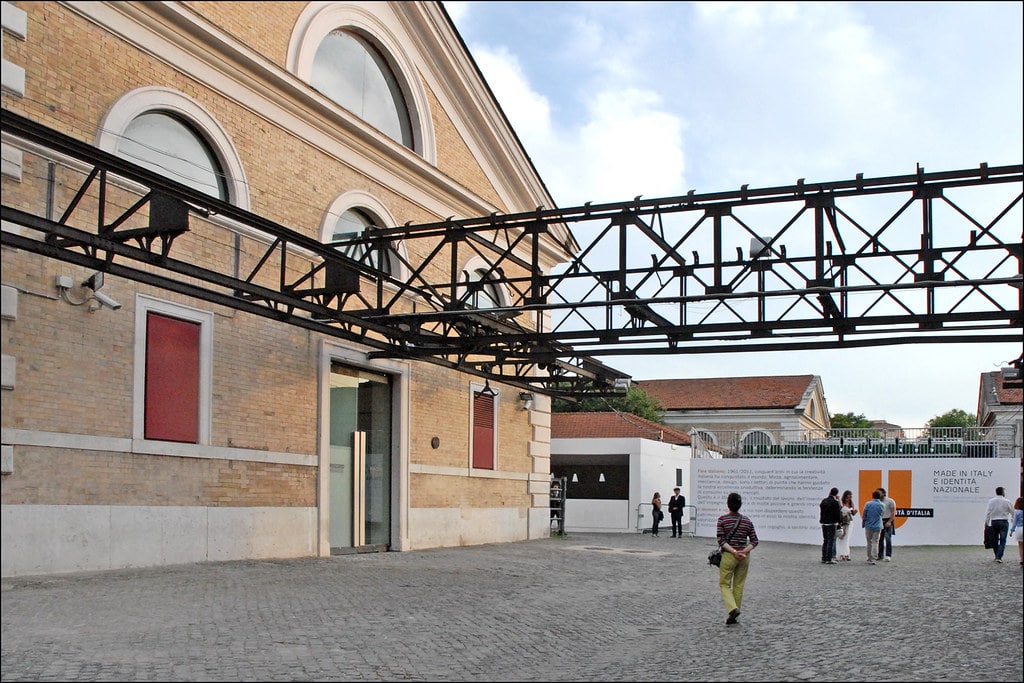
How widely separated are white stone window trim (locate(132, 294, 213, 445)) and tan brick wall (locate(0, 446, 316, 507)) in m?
0.48

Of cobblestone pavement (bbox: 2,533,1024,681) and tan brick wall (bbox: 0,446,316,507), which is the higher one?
tan brick wall (bbox: 0,446,316,507)

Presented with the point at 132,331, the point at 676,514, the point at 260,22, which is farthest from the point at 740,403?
the point at 132,331

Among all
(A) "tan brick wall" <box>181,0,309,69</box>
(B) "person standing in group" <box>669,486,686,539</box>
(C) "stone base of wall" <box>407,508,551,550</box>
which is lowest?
(B) "person standing in group" <box>669,486,686,539</box>

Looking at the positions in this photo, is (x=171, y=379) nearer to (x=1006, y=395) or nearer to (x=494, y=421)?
(x=494, y=421)

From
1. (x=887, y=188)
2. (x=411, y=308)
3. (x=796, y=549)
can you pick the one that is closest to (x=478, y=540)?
(x=411, y=308)

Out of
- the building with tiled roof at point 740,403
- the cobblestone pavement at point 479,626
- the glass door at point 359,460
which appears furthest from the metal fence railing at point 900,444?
the building with tiled roof at point 740,403

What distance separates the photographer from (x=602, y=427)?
4356cm

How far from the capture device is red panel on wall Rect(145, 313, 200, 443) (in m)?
14.0

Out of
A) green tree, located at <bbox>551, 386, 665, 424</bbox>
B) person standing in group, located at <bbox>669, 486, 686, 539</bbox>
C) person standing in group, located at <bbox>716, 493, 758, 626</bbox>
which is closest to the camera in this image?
person standing in group, located at <bbox>716, 493, 758, 626</bbox>

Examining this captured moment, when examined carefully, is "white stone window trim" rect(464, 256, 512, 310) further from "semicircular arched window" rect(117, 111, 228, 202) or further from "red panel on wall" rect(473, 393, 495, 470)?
"semicircular arched window" rect(117, 111, 228, 202)

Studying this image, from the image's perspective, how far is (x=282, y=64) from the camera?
1694 centimetres

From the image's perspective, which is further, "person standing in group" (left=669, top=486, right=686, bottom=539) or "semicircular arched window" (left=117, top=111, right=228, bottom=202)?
"person standing in group" (left=669, top=486, right=686, bottom=539)

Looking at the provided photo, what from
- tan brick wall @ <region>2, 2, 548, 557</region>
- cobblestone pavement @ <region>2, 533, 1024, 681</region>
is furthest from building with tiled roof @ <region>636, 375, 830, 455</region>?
cobblestone pavement @ <region>2, 533, 1024, 681</region>

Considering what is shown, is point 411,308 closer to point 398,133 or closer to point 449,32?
point 398,133
